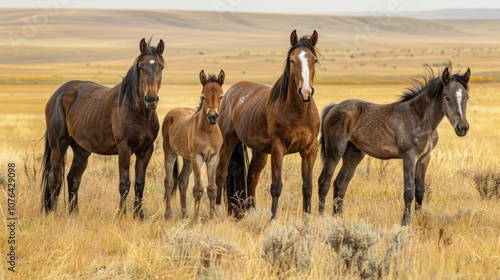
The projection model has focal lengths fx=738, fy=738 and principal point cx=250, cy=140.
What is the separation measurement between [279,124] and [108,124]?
2251 millimetres

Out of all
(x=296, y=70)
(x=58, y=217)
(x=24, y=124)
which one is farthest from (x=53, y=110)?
(x=24, y=124)

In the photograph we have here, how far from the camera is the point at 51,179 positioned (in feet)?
33.7

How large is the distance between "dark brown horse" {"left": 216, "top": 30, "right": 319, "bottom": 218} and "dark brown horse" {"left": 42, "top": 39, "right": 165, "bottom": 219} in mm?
1258

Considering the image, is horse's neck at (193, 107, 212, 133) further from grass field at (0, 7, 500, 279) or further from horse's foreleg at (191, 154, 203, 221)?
grass field at (0, 7, 500, 279)

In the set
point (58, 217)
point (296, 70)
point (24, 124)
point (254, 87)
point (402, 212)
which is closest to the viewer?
point (296, 70)

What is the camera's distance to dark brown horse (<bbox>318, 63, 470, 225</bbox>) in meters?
8.92

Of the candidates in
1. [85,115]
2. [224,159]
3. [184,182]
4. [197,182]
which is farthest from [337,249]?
[85,115]

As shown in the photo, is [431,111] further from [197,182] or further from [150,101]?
[150,101]

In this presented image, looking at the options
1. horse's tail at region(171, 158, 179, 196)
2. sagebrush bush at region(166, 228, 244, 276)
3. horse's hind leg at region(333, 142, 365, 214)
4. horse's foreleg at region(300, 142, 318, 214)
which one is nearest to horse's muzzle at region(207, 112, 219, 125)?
horse's foreleg at region(300, 142, 318, 214)

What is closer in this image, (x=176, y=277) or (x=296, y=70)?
(x=176, y=277)

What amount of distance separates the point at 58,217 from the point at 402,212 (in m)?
4.45

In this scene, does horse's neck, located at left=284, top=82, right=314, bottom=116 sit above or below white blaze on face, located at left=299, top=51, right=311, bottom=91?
below

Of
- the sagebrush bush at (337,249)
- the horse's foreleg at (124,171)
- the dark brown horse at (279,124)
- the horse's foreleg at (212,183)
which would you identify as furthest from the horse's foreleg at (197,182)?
the sagebrush bush at (337,249)

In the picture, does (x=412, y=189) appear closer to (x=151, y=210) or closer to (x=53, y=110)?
(x=151, y=210)
